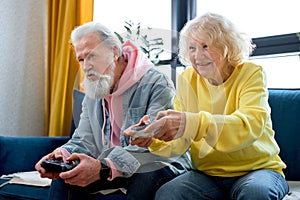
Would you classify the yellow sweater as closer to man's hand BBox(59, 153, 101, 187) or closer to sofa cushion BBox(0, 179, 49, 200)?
man's hand BBox(59, 153, 101, 187)

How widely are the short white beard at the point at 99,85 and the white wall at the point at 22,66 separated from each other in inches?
61.9

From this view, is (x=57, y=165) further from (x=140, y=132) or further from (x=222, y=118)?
(x=222, y=118)

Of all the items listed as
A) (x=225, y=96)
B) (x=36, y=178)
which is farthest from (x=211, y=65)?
(x=36, y=178)

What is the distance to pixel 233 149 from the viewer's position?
1105 millimetres

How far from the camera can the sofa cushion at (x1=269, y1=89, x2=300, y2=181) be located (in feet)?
5.03

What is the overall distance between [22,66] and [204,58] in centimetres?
190

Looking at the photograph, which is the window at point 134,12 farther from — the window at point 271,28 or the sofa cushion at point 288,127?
the sofa cushion at point 288,127

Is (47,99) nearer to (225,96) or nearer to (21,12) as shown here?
(21,12)

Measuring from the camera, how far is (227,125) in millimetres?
1071

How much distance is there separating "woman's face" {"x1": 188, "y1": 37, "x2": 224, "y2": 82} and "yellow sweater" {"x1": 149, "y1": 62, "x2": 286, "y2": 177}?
0.19 feet

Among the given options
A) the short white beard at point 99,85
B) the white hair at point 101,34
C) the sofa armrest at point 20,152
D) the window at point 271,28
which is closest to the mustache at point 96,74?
the short white beard at point 99,85

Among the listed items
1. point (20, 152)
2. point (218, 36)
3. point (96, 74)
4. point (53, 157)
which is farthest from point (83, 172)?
point (20, 152)

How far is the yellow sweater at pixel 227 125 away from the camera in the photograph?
3.53 feet

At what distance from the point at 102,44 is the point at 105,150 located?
36cm
